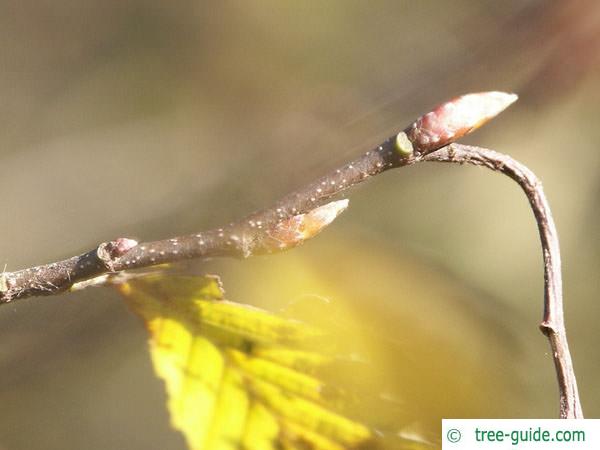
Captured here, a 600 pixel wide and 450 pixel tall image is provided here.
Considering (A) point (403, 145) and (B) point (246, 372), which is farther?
(B) point (246, 372)

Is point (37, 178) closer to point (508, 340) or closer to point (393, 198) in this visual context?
point (393, 198)

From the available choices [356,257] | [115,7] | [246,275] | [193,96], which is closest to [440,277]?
[356,257]

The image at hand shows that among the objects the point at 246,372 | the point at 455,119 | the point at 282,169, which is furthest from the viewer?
the point at 282,169

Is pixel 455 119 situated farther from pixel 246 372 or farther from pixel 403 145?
pixel 246 372

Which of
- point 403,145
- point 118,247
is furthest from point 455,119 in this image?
point 118,247

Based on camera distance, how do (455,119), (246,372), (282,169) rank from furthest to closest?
1. (282,169)
2. (246,372)
3. (455,119)

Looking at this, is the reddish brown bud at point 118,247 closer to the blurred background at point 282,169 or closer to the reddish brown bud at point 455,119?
the reddish brown bud at point 455,119
